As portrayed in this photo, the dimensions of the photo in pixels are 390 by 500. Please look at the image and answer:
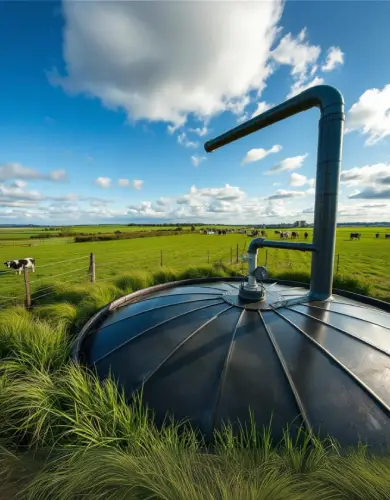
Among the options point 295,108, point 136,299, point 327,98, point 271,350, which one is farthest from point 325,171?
point 136,299

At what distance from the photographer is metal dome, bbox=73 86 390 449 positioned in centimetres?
342

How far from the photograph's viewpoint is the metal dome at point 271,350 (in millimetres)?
3416

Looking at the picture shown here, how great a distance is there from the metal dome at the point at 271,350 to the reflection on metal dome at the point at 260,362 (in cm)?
2

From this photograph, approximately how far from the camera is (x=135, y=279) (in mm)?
13633

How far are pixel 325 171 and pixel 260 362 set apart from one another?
4.73m

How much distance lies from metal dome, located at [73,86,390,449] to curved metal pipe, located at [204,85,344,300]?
0.08 ft

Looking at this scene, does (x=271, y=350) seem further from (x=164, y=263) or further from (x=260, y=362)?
(x=164, y=263)

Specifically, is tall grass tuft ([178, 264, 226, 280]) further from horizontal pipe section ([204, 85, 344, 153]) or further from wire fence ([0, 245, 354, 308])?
horizontal pipe section ([204, 85, 344, 153])

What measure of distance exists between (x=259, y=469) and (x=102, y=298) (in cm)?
942

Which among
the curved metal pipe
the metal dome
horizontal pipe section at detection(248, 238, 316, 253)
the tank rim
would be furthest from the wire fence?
the metal dome

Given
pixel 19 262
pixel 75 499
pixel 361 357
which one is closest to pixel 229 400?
pixel 75 499

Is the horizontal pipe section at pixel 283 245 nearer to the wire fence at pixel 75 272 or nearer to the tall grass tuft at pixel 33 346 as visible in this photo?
the wire fence at pixel 75 272

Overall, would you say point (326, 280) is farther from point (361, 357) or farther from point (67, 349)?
point (67, 349)

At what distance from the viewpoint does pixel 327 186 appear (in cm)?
559
